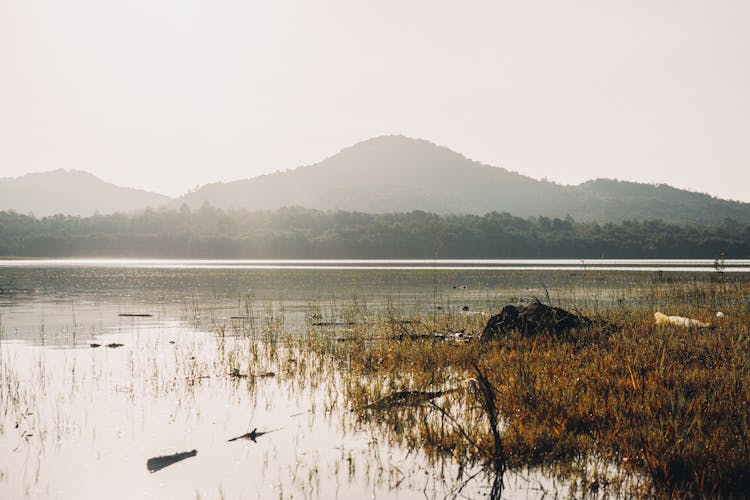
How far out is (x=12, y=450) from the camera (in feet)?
28.8

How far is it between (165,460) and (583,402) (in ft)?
21.3

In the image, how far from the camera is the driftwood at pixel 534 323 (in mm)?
16094

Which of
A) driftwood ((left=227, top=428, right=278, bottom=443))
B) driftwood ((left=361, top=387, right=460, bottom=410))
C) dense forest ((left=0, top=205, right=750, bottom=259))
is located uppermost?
dense forest ((left=0, top=205, right=750, bottom=259))

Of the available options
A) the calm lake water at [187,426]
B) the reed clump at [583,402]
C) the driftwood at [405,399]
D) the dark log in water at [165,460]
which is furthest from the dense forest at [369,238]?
the dark log in water at [165,460]

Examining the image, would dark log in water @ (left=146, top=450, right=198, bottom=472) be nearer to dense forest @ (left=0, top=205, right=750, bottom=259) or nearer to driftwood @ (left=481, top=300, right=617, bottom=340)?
driftwood @ (left=481, top=300, right=617, bottom=340)

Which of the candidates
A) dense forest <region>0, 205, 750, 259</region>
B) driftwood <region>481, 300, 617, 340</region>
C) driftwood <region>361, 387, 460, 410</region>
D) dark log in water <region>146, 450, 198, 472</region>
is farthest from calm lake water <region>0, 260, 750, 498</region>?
dense forest <region>0, 205, 750, 259</region>

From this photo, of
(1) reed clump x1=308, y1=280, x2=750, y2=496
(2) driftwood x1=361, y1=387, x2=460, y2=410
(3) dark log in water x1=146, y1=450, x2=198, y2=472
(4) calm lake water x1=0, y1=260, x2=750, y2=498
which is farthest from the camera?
(2) driftwood x1=361, y1=387, x2=460, y2=410

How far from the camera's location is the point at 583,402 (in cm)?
926

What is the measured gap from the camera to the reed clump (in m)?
7.00

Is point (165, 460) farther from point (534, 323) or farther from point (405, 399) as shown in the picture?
point (534, 323)

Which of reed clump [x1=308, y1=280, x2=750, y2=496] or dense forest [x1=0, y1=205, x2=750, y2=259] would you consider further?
dense forest [x1=0, y1=205, x2=750, y2=259]

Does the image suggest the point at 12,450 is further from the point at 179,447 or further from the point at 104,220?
the point at 104,220

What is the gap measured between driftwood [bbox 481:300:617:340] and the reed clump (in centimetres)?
43

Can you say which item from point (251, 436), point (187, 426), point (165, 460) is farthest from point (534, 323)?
point (165, 460)
